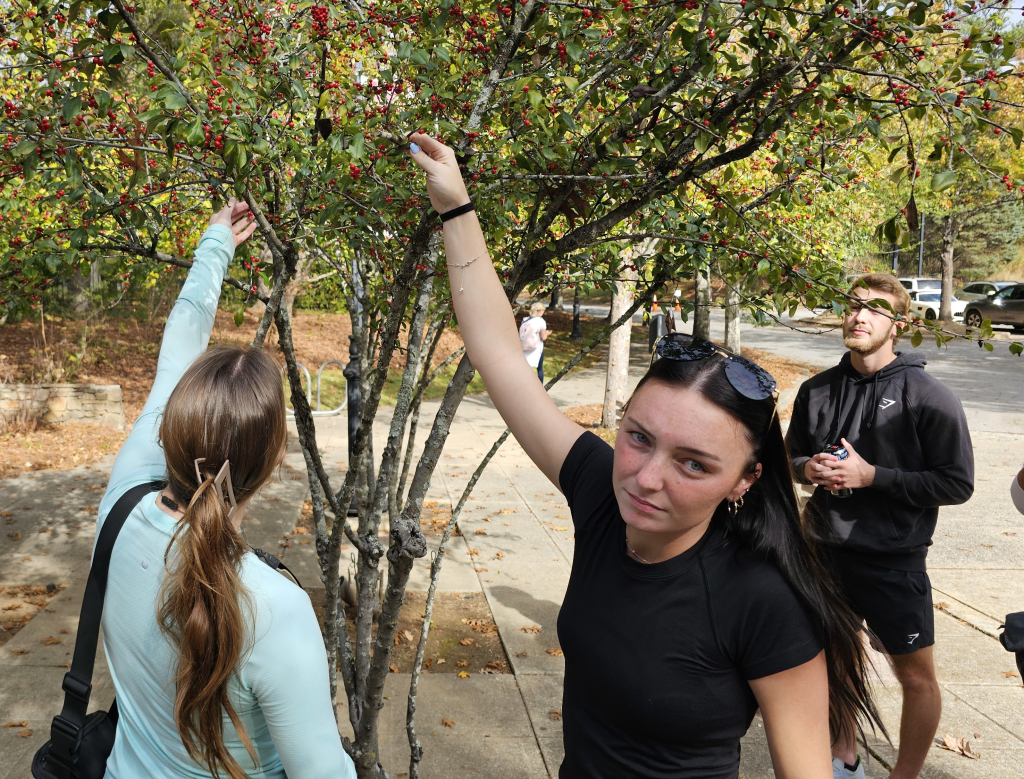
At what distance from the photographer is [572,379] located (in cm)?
1764

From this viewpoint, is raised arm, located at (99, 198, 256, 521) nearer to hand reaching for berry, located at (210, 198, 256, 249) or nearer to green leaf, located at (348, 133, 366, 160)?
hand reaching for berry, located at (210, 198, 256, 249)

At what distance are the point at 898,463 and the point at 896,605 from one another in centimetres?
55

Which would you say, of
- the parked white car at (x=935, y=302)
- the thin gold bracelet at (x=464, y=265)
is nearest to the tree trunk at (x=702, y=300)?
the thin gold bracelet at (x=464, y=265)

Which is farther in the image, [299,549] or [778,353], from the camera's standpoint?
[778,353]

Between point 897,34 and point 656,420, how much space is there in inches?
55.3

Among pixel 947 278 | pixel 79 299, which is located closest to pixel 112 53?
pixel 79 299

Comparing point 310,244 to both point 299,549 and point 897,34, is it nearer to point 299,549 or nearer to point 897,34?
point 897,34

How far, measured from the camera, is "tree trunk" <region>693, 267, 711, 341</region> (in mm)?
3268

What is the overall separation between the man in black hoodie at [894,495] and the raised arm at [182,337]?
2246mm

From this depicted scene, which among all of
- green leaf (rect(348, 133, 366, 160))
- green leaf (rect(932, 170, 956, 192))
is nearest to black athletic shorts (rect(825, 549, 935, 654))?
green leaf (rect(932, 170, 956, 192))

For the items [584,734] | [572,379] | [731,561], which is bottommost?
[572,379]

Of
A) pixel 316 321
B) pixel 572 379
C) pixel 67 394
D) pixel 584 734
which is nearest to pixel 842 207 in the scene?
pixel 572 379

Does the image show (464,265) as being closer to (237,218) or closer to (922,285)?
(237,218)

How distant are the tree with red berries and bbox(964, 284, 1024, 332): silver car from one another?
2760 centimetres
